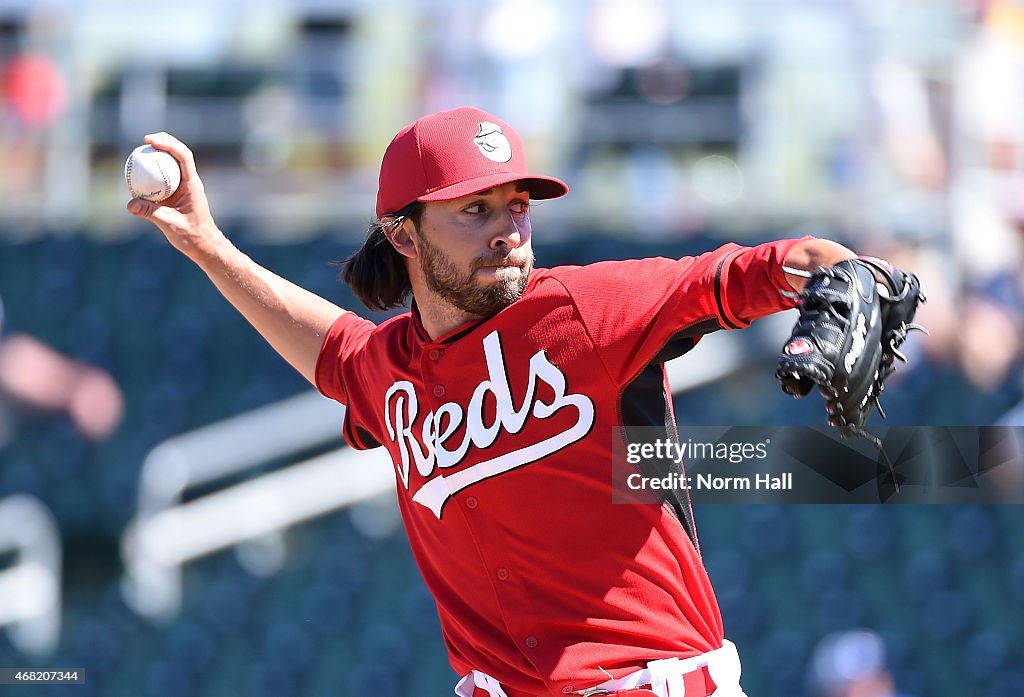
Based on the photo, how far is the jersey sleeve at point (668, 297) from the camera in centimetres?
217

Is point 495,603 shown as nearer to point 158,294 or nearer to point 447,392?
point 447,392

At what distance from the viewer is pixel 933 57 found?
19.2 feet

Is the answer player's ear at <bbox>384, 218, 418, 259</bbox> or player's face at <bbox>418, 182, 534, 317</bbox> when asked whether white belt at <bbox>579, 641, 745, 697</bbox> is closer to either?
player's face at <bbox>418, 182, 534, 317</bbox>

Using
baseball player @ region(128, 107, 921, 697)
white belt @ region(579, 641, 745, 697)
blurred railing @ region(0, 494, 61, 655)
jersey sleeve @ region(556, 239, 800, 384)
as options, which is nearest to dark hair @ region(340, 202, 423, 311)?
baseball player @ region(128, 107, 921, 697)

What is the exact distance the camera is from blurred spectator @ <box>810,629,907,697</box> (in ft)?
17.0

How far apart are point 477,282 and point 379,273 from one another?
466mm

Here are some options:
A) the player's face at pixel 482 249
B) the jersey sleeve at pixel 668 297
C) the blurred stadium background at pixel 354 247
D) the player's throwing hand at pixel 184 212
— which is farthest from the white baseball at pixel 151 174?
the blurred stadium background at pixel 354 247

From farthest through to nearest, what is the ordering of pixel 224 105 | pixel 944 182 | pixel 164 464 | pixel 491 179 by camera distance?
pixel 224 105, pixel 164 464, pixel 944 182, pixel 491 179

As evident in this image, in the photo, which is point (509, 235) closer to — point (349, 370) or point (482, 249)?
point (482, 249)

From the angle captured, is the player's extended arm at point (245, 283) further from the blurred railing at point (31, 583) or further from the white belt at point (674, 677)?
the blurred railing at point (31, 583)

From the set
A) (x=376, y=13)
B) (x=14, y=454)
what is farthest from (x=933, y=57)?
(x=14, y=454)

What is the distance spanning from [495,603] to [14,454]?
430 cm

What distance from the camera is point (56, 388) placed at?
6.18m

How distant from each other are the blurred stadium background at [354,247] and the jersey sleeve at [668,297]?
3306 millimetres
